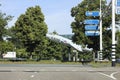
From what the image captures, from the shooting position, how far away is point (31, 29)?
3140 inches

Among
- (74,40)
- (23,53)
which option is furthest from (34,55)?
(74,40)

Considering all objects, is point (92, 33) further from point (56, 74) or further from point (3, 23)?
point (56, 74)

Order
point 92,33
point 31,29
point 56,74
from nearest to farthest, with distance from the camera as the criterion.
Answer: point 56,74, point 92,33, point 31,29

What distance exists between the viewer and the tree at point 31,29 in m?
78.9

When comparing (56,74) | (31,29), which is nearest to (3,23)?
(31,29)

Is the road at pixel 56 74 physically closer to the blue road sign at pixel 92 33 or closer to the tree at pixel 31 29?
the blue road sign at pixel 92 33

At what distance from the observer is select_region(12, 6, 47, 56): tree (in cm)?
7894

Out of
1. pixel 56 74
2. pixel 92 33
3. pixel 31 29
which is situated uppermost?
pixel 31 29

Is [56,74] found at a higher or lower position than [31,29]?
lower

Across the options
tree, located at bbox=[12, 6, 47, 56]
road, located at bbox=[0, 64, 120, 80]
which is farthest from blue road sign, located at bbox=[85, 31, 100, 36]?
road, located at bbox=[0, 64, 120, 80]

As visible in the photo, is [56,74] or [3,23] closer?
[56,74]

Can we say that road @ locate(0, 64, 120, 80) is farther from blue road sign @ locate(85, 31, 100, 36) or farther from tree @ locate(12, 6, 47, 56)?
tree @ locate(12, 6, 47, 56)

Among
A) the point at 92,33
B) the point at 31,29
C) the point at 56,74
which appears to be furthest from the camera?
the point at 31,29

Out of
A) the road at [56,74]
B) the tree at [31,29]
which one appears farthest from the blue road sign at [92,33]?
the road at [56,74]
